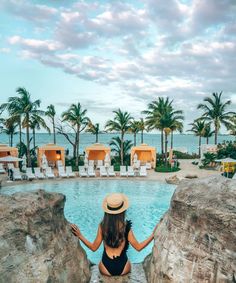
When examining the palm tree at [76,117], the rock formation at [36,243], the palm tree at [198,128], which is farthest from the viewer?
the palm tree at [198,128]

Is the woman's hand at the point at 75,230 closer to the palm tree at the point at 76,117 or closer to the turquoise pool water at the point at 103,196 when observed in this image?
the turquoise pool water at the point at 103,196


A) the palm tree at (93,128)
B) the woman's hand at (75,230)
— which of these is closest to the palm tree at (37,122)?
the palm tree at (93,128)

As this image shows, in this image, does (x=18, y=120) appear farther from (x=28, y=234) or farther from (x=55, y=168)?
(x=28, y=234)

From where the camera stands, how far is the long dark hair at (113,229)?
13.6 ft

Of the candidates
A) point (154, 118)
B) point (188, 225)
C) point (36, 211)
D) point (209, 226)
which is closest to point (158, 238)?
point (188, 225)

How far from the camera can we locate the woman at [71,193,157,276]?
163 inches

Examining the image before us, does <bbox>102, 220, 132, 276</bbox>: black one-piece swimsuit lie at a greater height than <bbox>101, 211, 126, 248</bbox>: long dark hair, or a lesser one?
lesser

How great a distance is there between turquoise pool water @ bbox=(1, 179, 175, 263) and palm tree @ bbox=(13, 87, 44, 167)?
25.5 ft

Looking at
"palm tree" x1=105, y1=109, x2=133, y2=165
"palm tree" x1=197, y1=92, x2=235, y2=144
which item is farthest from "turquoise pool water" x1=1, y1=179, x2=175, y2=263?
"palm tree" x1=197, y1=92, x2=235, y2=144

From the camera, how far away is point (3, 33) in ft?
56.5

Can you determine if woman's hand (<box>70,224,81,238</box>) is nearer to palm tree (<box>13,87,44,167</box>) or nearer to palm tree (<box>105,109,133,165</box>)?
palm tree (<box>13,87,44,167</box>)

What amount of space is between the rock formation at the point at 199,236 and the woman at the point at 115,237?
1.57ft

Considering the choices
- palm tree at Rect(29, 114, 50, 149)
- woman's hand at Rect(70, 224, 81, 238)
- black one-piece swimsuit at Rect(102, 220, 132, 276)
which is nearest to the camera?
black one-piece swimsuit at Rect(102, 220, 132, 276)

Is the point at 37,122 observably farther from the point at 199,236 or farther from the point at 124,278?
the point at 199,236
